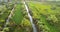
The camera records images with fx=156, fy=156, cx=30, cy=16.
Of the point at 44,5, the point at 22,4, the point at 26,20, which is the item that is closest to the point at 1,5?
the point at 22,4

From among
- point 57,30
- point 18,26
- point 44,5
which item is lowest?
point 57,30

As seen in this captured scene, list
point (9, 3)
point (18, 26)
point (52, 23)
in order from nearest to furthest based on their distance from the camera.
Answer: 1. point (18, 26)
2. point (52, 23)
3. point (9, 3)

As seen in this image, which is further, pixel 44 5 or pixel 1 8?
pixel 44 5

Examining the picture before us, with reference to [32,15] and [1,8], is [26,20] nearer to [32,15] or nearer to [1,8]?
[32,15]

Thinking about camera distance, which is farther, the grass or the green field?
the grass

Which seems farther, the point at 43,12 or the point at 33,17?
the point at 43,12

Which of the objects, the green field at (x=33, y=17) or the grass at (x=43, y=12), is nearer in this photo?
the green field at (x=33, y=17)

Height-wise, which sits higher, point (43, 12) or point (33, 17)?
point (43, 12)

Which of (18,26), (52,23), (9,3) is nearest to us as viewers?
(18,26)

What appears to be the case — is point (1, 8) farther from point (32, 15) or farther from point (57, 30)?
point (57, 30)

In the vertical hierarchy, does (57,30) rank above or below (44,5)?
below
